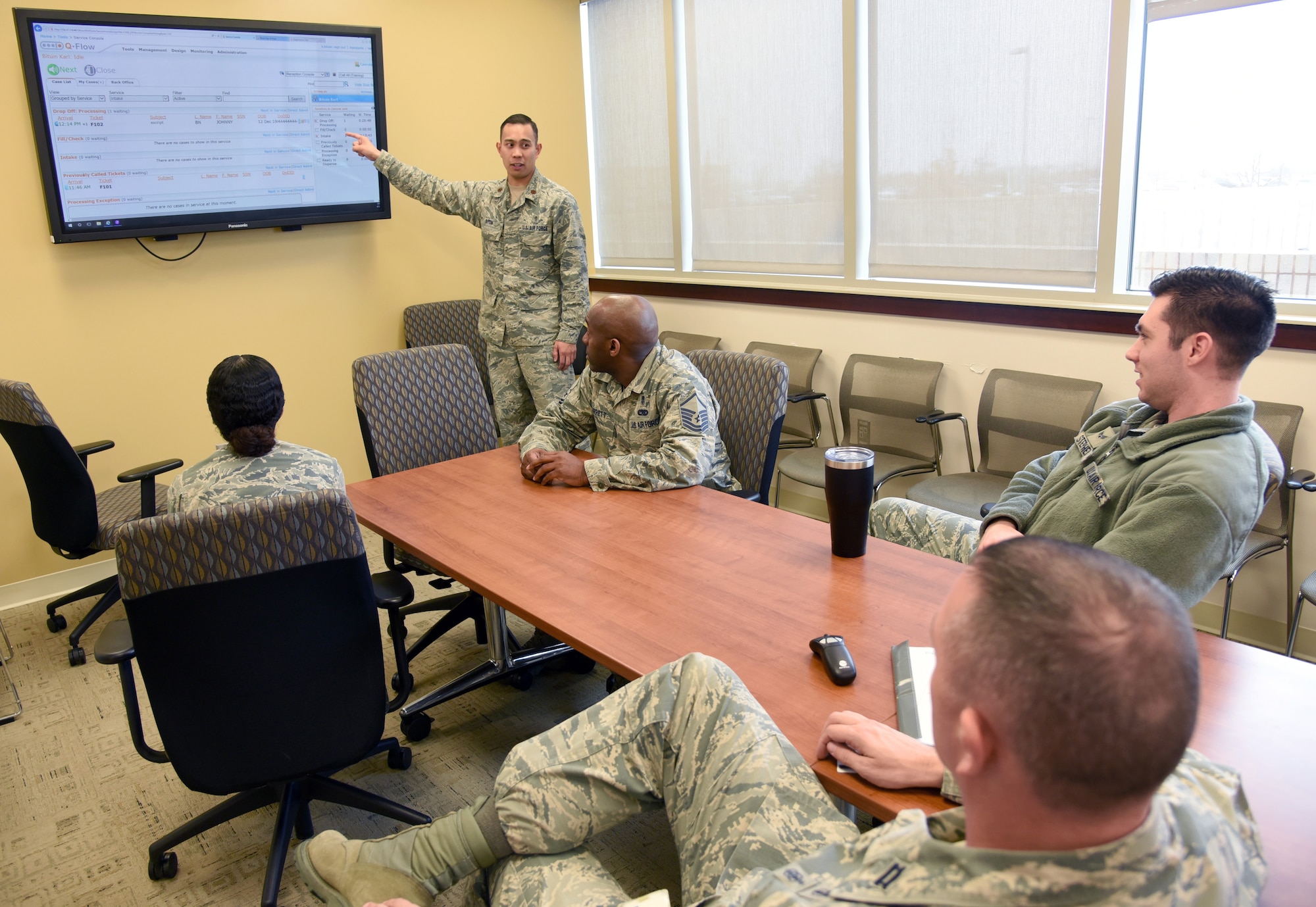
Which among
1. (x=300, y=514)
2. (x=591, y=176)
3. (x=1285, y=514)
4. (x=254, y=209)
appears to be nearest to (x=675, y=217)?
(x=591, y=176)

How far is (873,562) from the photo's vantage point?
1898mm

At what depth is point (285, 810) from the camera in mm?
2160

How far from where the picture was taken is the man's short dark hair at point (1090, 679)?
751mm

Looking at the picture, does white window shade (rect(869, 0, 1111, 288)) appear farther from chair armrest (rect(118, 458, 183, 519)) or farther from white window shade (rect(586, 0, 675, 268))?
chair armrest (rect(118, 458, 183, 519))

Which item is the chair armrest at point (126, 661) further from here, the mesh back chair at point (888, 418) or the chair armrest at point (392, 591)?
the mesh back chair at point (888, 418)

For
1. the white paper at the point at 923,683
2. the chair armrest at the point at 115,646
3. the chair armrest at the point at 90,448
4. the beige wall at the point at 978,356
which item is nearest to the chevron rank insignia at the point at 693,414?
the white paper at the point at 923,683

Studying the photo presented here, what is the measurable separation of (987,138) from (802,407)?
1.33 metres

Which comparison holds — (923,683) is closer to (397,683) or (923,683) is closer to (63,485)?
(397,683)

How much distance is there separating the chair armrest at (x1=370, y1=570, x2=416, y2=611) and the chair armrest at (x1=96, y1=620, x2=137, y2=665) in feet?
1.62

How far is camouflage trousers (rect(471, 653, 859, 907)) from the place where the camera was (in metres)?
1.26

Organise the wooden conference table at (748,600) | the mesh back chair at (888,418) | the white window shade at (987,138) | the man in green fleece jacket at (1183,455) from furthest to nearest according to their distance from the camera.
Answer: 1. the mesh back chair at (888,418)
2. the white window shade at (987,138)
3. the man in green fleece jacket at (1183,455)
4. the wooden conference table at (748,600)

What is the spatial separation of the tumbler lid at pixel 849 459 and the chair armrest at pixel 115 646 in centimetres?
143

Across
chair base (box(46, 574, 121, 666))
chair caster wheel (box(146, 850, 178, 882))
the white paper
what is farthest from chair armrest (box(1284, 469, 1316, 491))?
chair base (box(46, 574, 121, 666))

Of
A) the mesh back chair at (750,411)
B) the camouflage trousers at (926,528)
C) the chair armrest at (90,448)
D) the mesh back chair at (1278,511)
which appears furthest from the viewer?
the chair armrest at (90,448)
